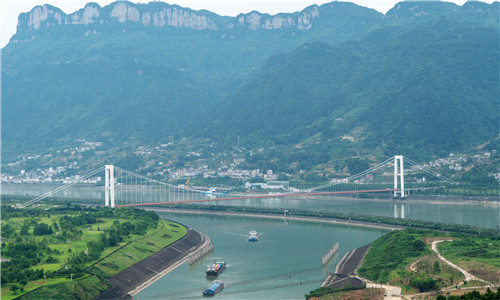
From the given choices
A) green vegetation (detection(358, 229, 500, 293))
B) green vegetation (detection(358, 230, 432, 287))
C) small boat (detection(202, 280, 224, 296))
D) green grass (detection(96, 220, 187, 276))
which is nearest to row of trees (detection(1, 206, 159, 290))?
green grass (detection(96, 220, 187, 276))

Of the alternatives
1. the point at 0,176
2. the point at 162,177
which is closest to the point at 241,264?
the point at 162,177

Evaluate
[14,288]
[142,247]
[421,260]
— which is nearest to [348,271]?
[421,260]

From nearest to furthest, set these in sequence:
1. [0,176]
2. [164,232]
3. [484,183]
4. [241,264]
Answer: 1. [241,264]
2. [164,232]
3. [484,183]
4. [0,176]

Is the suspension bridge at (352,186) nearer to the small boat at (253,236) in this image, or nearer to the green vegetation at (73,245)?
the green vegetation at (73,245)

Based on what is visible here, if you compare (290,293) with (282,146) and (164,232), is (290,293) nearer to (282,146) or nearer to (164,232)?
(164,232)

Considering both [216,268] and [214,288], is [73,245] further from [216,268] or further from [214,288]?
[214,288]
